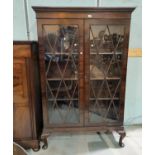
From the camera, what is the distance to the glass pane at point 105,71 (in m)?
2.13

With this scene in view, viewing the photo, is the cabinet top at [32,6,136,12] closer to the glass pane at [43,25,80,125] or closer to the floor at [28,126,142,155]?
the glass pane at [43,25,80,125]

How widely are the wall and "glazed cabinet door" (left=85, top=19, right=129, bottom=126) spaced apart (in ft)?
1.82

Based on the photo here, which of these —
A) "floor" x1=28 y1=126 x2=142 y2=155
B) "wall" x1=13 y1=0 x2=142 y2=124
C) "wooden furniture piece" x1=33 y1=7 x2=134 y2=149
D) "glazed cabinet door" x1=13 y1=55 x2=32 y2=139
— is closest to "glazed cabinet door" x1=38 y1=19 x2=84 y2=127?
"wooden furniture piece" x1=33 y1=7 x2=134 y2=149

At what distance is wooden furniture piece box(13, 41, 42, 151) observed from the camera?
2.06 m

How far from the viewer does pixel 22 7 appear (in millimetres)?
2459

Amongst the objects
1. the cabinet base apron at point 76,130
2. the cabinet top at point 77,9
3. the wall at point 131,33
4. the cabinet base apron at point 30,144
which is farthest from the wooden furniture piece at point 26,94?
the wall at point 131,33

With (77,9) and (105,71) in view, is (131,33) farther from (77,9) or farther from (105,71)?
(77,9)

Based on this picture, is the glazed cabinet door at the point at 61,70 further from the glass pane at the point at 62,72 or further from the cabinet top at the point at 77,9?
the cabinet top at the point at 77,9

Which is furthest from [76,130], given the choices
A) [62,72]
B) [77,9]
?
[77,9]

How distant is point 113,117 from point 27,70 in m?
1.28

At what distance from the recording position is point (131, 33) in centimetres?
263

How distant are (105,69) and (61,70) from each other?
1.82ft

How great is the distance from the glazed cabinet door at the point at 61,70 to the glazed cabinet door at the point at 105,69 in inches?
4.2
